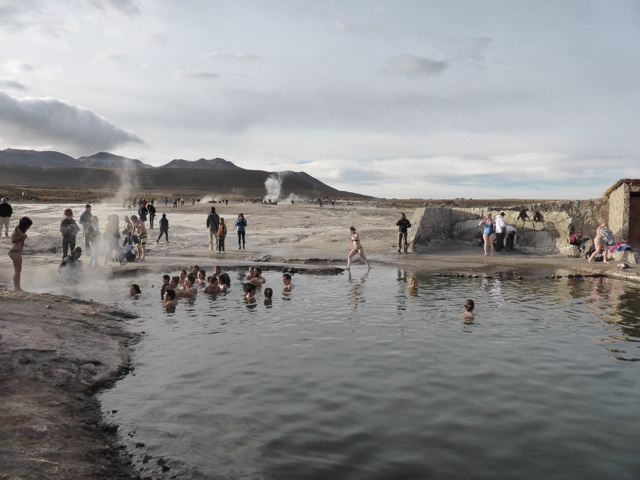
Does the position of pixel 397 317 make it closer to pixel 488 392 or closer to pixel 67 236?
pixel 488 392

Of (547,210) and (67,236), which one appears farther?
(547,210)

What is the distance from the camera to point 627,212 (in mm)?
21969

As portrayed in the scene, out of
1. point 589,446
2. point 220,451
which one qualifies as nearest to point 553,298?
point 589,446

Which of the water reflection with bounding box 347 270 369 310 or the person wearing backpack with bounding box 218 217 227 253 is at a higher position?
the person wearing backpack with bounding box 218 217 227 253

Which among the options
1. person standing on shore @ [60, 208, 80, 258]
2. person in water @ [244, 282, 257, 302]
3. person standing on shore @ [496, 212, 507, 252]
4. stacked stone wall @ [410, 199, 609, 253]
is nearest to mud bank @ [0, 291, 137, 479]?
person in water @ [244, 282, 257, 302]

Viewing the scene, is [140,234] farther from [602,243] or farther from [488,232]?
[602,243]

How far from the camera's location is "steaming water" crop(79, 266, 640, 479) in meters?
5.30

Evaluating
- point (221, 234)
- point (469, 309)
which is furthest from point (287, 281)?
point (221, 234)

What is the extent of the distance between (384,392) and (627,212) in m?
19.4

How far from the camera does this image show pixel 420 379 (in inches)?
302

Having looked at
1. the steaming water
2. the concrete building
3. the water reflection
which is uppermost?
the concrete building

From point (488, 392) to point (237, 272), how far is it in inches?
499

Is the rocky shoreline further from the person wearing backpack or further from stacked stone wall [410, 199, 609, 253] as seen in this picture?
stacked stone wall [410, 199, 609, 253]

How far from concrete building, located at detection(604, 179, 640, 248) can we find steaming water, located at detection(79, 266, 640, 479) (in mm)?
10542
